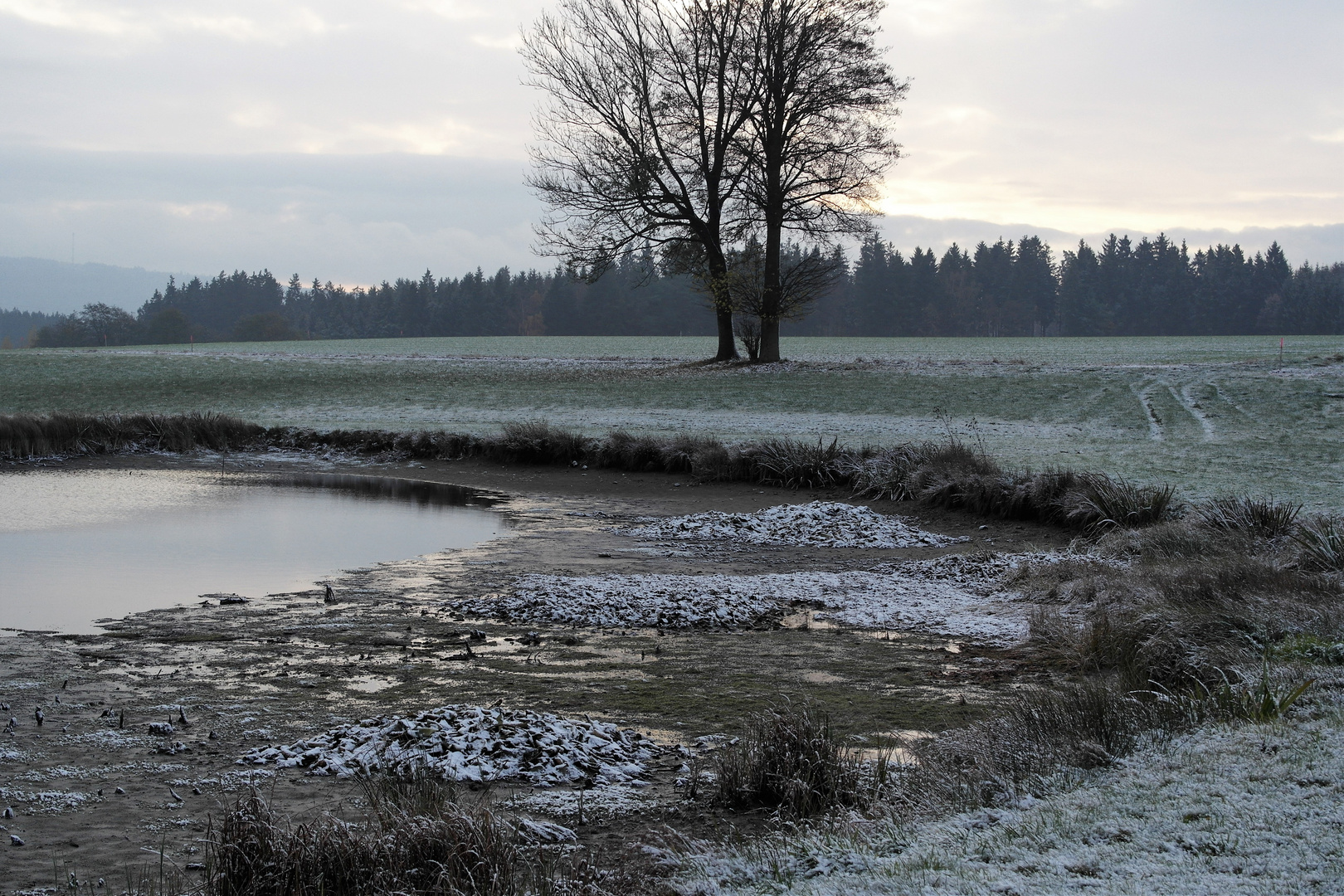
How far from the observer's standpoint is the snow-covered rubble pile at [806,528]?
11.2 m

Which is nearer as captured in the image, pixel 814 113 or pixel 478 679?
pixel 478 679

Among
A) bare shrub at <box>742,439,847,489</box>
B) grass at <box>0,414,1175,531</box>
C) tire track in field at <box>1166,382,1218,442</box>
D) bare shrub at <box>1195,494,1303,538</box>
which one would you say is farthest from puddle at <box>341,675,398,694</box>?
tire track in field at <box>1166,382,1218,442</box>

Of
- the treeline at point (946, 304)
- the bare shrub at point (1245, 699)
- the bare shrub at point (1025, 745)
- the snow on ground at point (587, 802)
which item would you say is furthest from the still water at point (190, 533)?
the treeline at point (946, 304)

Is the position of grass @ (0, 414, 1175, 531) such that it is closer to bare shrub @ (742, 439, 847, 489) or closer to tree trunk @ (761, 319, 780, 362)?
bare shrub @ (742, 439, 847, 489)

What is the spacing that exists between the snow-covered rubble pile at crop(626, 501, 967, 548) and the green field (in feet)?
12.5

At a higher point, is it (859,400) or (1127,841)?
(859,400)

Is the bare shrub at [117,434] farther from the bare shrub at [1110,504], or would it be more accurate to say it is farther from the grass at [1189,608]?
the grass at [1189,608]

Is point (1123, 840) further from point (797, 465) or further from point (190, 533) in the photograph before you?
point (797, 465)

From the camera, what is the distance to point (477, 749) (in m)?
4.59

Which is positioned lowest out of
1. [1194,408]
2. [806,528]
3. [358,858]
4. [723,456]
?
[806,528]

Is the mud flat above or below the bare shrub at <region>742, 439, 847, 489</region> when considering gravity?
below

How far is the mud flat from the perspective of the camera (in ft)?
13.6

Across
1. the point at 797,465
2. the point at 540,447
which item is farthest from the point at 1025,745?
the point at 540,447

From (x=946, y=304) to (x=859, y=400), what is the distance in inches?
3026
